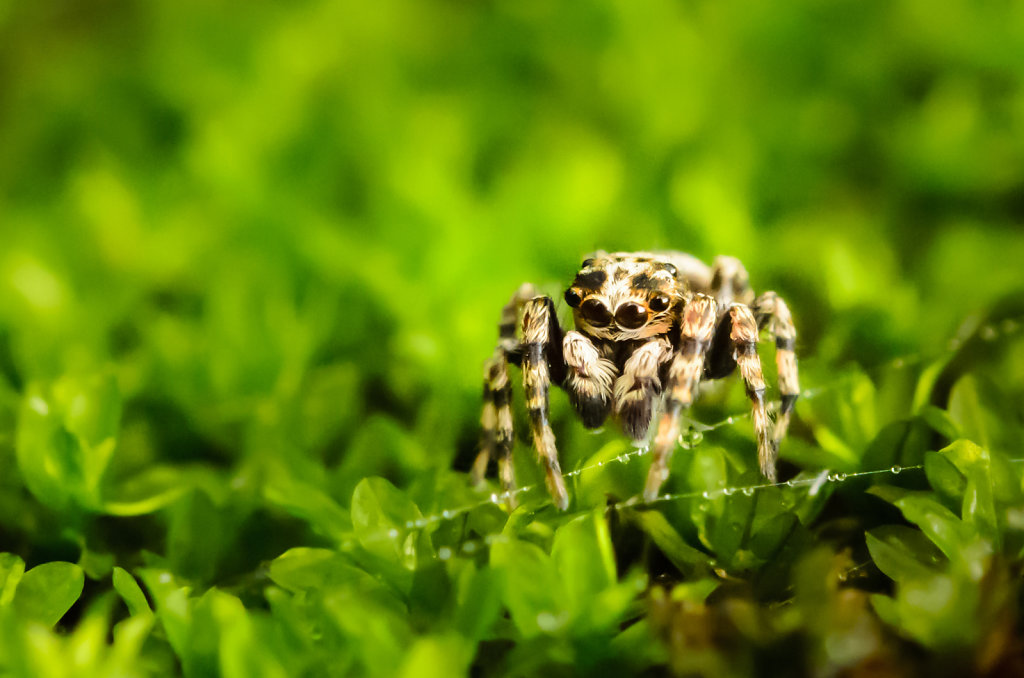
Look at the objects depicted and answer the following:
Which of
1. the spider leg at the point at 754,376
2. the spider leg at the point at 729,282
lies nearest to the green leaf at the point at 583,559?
the spider leg at the point at 754,376

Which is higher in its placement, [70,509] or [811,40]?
[811,40]

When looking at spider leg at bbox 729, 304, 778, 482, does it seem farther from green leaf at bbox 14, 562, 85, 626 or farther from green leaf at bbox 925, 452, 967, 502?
green leaf at bbox 14, 562, 85, 626

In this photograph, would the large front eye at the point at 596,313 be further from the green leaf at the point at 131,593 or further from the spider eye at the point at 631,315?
the green leaf at the point at 131,593

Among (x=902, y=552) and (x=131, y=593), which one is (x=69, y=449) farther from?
(x=902, y=552)

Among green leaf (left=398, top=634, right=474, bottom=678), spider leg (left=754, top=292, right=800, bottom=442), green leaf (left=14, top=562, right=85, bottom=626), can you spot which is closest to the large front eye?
spider leg (left=754, top=292, right=800, bottom=442)

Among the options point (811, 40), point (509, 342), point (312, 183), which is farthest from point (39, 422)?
point (811, 40)

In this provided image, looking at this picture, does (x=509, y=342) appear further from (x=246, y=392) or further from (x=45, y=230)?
(x=45, y=230)
